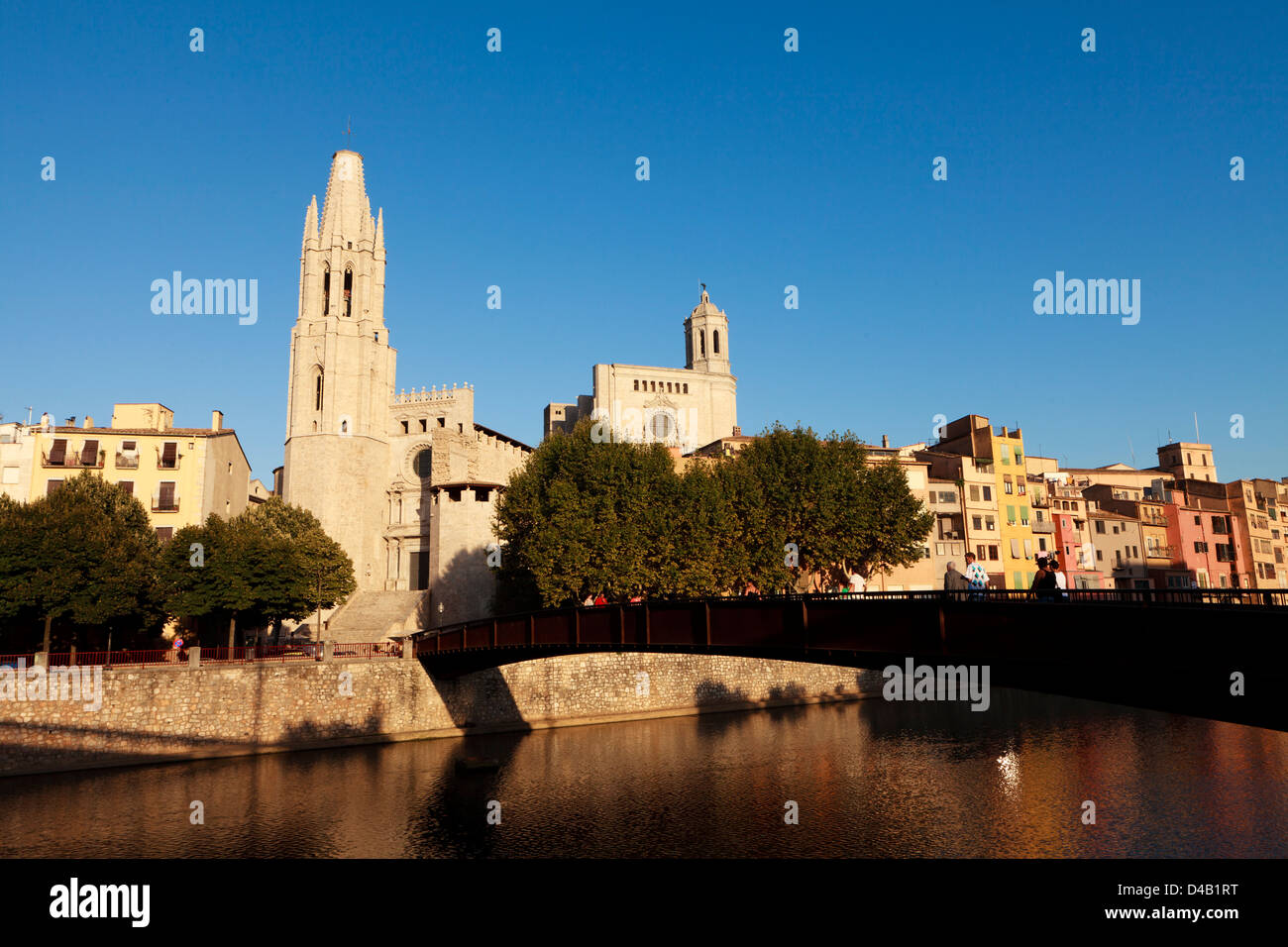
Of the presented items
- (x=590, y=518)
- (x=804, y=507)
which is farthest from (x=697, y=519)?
(x=804, y=507)

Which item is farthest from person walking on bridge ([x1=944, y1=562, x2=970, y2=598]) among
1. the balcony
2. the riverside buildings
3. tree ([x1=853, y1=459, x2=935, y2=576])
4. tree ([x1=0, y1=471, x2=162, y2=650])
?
the balcony

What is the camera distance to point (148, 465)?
176 feet

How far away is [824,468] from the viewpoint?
51.4 m

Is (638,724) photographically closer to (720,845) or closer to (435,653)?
(435,653)

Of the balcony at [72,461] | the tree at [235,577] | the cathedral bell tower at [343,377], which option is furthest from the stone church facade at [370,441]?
the balcony at [72,461]

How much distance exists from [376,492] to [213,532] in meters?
23.4

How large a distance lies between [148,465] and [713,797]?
143ft

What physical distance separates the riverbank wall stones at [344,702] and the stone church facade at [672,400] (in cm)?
4635

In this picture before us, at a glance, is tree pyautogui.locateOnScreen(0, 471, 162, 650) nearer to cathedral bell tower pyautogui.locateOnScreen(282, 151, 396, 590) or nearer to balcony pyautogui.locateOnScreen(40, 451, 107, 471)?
balcony pyautogui.locateOnScreen(40, 451, 107, 471)

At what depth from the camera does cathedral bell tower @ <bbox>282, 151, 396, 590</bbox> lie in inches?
2584

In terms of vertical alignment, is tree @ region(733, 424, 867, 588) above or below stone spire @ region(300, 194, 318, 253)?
below

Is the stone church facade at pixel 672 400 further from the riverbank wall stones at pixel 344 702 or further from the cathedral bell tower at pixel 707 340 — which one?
the riverbank wall stones at pixel 344 702

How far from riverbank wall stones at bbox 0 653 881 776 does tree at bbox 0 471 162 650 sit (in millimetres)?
4802
